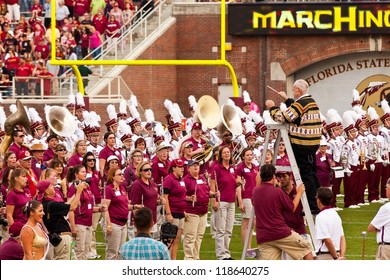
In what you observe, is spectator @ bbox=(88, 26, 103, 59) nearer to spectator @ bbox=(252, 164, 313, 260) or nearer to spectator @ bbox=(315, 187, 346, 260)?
spectator @ bbox=(252, 164, 313, 260)

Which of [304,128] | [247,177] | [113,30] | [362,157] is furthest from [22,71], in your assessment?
[304,128]

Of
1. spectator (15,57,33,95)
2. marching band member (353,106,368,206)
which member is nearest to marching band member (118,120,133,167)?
marching band member (353,106,368,206)

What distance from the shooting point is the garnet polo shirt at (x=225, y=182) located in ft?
60.3

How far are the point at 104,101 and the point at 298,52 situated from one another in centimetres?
584

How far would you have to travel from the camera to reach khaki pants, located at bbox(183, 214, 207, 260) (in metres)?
17.5

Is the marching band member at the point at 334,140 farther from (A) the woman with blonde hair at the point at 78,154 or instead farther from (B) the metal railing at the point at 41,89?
(B) the metal railing at the point at 41,89

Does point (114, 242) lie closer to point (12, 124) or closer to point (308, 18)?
point (12, 124)

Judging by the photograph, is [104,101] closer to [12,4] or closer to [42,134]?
[12,4]

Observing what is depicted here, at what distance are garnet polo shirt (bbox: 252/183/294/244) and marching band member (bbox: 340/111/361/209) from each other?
9.68 metres

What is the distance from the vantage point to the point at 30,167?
17.9 m

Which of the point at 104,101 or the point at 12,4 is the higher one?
the point at 12,4

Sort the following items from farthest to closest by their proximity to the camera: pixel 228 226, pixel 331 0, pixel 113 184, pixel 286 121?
pixel 331 0 → pixel 228 226 → pixel 113 184 → pixel 286 121

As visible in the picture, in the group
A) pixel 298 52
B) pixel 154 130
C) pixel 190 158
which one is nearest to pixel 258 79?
pixel 298 52

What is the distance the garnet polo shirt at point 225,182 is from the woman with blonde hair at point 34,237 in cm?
481
